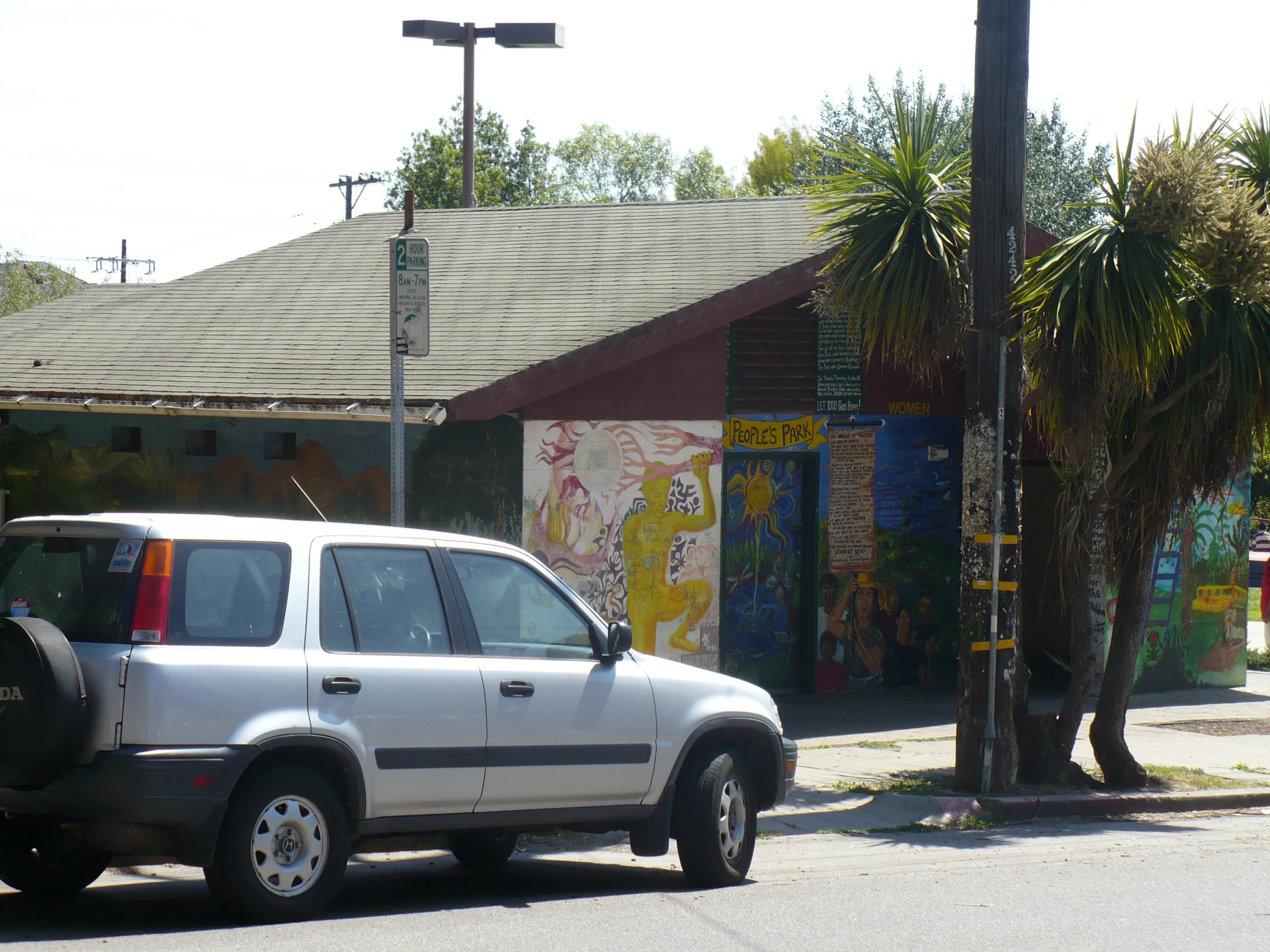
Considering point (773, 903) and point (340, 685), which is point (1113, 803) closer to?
point (773, 903)

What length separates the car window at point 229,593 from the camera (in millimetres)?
5969

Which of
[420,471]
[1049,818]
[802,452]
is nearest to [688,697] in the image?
[1049,818]

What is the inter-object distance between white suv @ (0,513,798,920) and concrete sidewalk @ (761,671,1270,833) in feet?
8.30

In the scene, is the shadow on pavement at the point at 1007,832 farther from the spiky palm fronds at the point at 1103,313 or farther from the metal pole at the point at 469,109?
the metal pole at the point at 469,109

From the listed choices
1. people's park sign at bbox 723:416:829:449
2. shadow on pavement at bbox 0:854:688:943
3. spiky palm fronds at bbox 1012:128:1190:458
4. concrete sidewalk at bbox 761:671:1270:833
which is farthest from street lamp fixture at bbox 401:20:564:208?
shadow on pavement at bbox 0:854:688:943

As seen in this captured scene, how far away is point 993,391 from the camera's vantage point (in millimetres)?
10391

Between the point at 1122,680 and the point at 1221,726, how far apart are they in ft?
12.4

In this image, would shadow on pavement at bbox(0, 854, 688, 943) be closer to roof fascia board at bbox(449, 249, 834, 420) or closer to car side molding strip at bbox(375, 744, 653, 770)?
car side molding strip at bbox(375, 744, 653, 770)

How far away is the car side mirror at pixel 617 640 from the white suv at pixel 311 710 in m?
0.01

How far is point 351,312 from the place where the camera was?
46.9 ft

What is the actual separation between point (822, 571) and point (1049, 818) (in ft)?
16.1

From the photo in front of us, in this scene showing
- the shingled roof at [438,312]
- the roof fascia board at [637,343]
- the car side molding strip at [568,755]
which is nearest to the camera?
the car side molding strip at [568,755]

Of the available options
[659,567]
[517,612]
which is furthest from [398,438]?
[659,567]

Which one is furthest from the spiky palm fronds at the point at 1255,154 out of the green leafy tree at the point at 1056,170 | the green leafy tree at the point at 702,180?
the green leafy tree at the point at 702,180
